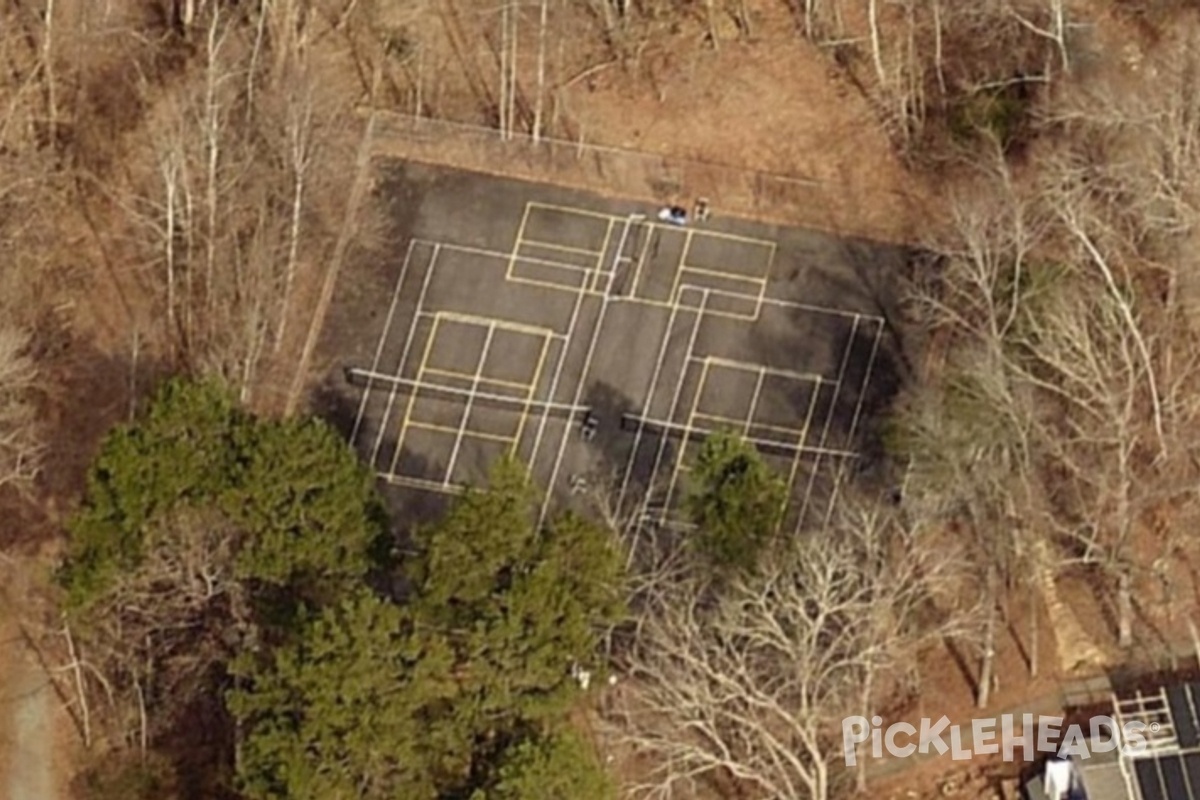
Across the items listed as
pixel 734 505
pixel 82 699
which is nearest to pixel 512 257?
pixel 734 505

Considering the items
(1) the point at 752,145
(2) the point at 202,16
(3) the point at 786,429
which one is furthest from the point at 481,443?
(2) the point at 202,16

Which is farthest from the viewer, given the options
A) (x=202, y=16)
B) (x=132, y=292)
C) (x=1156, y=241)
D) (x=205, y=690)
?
(x=202, y=16)

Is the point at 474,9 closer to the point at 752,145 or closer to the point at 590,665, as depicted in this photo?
the point at 752,145

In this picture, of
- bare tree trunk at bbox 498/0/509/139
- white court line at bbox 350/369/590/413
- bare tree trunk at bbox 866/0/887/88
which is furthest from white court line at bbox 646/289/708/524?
bare tree trunk at bbox 866/0/887/88

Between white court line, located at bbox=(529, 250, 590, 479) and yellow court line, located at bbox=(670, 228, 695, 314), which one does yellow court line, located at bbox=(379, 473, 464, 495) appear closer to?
white court line, located at bbox=(529, 250, 590, 479)

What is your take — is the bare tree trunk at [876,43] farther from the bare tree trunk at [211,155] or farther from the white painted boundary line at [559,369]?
the bare tree trunk at [211,155]

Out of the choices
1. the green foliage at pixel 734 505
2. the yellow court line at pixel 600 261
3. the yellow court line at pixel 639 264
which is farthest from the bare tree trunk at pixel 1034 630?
the yellow court line at pixel 600 261
